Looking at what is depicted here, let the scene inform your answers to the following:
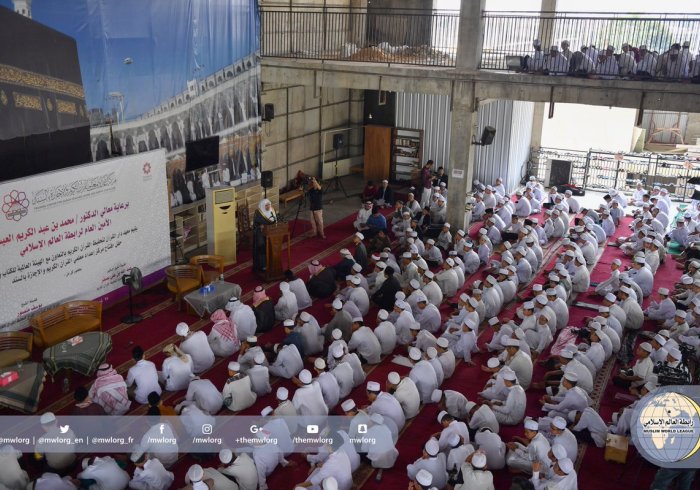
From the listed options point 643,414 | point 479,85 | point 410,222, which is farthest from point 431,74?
point 643,414

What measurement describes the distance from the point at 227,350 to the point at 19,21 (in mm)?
5281

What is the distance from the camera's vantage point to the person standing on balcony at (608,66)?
477 inches

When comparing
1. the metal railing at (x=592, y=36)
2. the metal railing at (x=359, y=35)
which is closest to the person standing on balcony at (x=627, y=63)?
the metal railing at (x=592, y=36)

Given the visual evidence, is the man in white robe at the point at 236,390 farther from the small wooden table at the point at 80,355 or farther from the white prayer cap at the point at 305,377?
the small wooden table at the point at 80,355

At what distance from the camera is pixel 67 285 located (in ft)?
32.4

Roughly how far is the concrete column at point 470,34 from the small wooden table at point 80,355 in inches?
330

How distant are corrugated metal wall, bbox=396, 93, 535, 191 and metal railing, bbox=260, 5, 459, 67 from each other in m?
1.69

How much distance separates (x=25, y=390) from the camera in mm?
7914

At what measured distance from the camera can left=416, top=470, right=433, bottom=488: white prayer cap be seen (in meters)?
6.21

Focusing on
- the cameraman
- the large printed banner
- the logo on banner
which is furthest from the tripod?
the logo on banner

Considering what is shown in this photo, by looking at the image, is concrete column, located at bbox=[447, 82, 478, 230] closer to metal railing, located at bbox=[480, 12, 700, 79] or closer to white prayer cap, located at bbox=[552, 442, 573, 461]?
metal railing, located at bbox=[480, 12, 700, 79]

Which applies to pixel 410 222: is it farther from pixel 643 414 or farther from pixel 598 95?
pixel 643 414

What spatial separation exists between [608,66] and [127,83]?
8369 millimetres

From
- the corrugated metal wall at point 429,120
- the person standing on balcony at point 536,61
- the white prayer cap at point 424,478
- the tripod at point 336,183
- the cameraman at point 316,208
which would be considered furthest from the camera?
the corrugated metal wall at point 429,120
